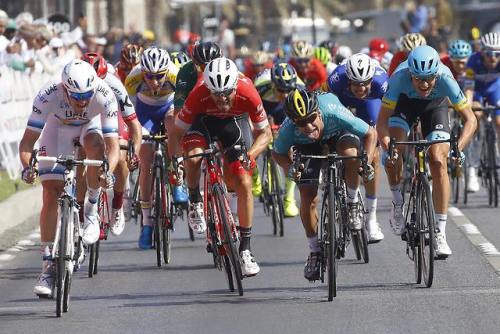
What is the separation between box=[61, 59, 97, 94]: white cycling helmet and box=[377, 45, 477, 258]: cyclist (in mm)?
2282

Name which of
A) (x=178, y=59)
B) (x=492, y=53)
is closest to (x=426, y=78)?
(x=178, y=59)

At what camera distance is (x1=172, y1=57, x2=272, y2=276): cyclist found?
40.0 ft

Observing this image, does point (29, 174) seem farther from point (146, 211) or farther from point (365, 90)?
point (146, 211)

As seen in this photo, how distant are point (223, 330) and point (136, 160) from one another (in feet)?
9.21

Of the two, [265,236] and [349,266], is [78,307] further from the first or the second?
[265,236]

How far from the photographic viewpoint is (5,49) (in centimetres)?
2194

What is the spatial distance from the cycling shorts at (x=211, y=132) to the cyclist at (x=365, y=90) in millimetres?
1046

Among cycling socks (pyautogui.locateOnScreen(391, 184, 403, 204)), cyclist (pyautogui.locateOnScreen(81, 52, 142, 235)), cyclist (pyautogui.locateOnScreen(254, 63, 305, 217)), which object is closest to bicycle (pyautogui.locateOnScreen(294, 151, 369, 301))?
cycling socks (pyautogui.locateOnScreen(391, 184, 403, 204))

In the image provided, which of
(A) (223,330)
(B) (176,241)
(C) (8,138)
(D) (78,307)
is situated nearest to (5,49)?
(C) (8,138)

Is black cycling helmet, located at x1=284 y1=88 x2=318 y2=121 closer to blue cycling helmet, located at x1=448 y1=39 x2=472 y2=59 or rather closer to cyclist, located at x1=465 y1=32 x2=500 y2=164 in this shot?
blue cycling helmet, located at x1=448 y1=39 x2=472 y2=59

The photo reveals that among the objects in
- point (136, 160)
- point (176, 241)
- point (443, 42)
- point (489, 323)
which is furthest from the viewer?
point (443, 42)

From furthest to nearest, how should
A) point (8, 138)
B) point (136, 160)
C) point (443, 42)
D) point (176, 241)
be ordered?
point (443, 42), point (8, 138), point (176, 241), point (136, 160)

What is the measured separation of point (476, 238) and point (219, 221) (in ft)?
12.1

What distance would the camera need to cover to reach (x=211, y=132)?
13.2 m
